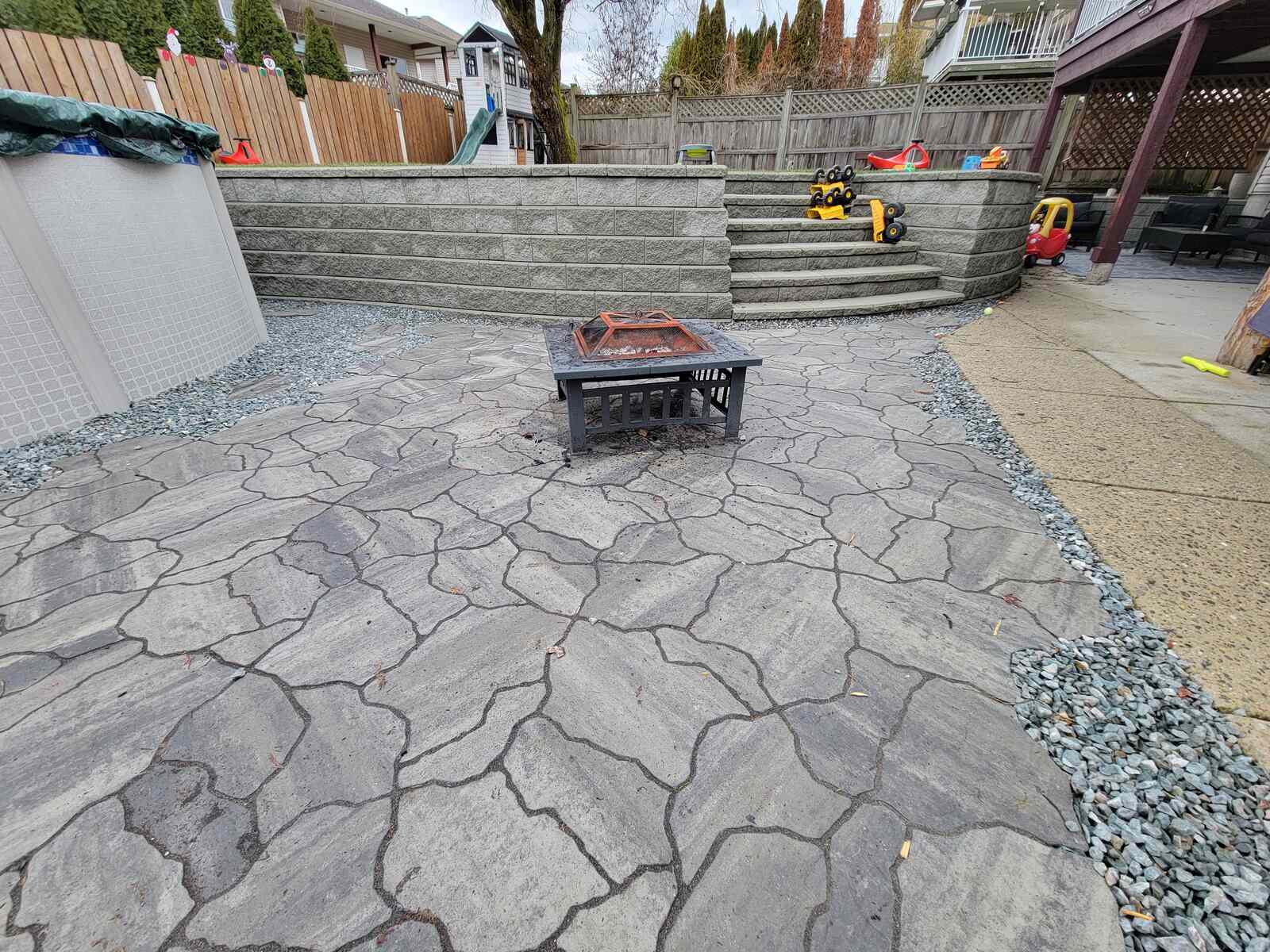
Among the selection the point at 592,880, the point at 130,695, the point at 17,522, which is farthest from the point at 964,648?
the point at 17,522

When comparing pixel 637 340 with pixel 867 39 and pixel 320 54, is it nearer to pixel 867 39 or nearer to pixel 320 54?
pixel 320 54

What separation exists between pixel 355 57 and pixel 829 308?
2419 centimetres

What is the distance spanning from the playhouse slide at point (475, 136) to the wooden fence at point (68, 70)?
5.73 metres

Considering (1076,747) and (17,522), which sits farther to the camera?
(17,522)

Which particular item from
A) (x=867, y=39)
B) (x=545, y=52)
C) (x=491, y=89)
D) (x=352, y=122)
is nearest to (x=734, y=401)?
(x=545, y=52)

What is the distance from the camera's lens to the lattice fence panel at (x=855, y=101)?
10.8 m

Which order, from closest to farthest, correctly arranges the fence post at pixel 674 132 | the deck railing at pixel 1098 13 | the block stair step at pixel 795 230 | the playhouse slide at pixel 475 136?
the block stair step at pixel 795 230, the deck railing at pixel 1098 13, the playhouse slide at pixel 475 136, the fence post at pixel 674 132

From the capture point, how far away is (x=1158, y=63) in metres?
9.62

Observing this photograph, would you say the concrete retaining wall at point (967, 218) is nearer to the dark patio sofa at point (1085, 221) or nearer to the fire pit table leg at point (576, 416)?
the dark patio sofa at point (1085, 221)

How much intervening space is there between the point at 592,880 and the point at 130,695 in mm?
1561

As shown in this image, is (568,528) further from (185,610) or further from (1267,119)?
(1267,119)

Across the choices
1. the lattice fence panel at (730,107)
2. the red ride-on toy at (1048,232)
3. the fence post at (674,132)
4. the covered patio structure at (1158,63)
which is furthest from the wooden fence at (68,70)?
the red ride-on toy at (1048,232)

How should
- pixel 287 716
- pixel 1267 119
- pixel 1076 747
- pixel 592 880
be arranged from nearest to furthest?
pixel 592 880
pixel 1076 747
pixel 287 716
pixel 1267 119

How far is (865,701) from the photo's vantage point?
1.66 metres
